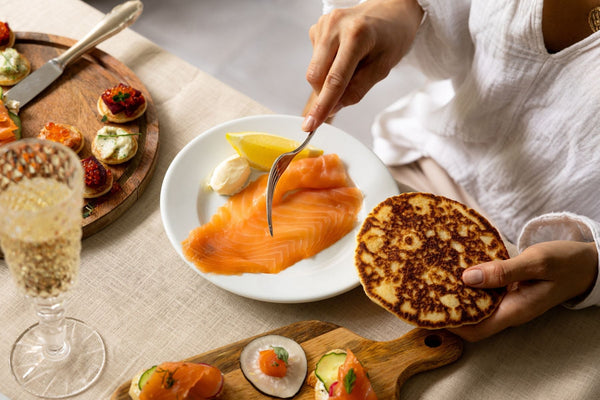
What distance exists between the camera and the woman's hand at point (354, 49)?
1296 millimetres

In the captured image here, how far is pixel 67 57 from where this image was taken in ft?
4.92

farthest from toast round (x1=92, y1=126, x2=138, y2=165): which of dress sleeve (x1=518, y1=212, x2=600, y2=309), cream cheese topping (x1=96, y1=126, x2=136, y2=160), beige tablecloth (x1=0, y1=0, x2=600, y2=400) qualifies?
dress sleeve (x1=518, y1=212, x2=600, y2=309)

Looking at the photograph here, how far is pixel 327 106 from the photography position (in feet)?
4.27

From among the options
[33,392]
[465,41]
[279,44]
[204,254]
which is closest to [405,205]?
[204,254]

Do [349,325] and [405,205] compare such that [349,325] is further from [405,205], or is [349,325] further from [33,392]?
[33,392]

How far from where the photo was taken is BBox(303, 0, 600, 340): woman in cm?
118

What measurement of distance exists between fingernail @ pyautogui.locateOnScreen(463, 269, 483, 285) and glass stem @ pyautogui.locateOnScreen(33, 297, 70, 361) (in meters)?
0.74

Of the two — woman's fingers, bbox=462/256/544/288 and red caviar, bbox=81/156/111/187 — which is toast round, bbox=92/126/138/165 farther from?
woman's fingers, bbox=462/256/544/288

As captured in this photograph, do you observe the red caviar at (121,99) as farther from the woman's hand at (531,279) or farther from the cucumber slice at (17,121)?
the woman's hand at (531,279)

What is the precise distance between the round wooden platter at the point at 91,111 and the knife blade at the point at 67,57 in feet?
0.07

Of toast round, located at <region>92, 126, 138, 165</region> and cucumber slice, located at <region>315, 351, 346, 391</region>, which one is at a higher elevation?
toast round, located at <region>92, 126, 138, 165</region>

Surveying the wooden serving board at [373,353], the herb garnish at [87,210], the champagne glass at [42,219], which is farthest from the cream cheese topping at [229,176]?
the champagne glass at [42,219]

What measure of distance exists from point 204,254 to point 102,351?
0.89 ft

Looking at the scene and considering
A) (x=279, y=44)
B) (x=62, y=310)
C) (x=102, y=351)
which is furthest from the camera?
(x=279, y=44)
